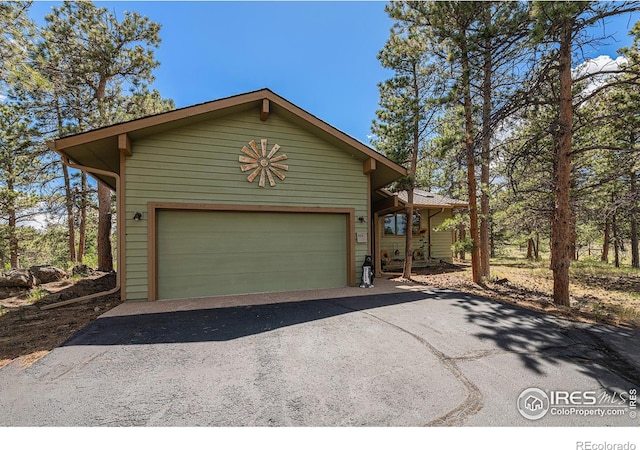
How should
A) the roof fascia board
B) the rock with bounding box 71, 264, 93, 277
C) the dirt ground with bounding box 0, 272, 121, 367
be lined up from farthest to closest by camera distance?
the rock with bounding box 71, 264, 93, 277 → the roof fascia board → the dirt ground with bounding box 0, 272, 121, 367

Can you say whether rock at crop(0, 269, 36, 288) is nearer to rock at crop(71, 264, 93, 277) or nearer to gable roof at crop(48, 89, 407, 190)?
rock at crop(71, 264, 93, 277)

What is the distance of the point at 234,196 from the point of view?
239 inches

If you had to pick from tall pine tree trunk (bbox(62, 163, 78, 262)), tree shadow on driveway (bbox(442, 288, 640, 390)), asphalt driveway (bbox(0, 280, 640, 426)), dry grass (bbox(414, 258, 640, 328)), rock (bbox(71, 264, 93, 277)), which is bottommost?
dry grass (bbox(414, 258, 640, 328))

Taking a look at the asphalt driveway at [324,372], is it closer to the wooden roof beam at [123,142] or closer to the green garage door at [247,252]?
the green garage door at [247,252]

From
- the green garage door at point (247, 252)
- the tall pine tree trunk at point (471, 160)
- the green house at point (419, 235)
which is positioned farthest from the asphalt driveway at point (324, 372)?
the green house at point (419, 235)

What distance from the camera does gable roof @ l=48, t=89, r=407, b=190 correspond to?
16.7 feet

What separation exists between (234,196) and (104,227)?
733cm

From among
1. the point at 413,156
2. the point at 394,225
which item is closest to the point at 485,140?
the point at 413,156

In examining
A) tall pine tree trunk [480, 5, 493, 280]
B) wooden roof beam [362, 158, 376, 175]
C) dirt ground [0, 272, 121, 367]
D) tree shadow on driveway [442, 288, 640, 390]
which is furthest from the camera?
wooden roof beam [362, 158, 376, 175]

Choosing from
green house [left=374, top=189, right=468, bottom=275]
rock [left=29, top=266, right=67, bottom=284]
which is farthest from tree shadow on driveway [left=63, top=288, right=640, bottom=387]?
green house [left=374, top=189, right=468, bottom=275]

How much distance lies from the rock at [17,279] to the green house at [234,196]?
3.07 metres

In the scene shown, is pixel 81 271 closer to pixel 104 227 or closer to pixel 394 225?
pixel 104 227

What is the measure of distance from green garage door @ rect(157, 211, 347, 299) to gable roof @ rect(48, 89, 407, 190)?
1738mm
